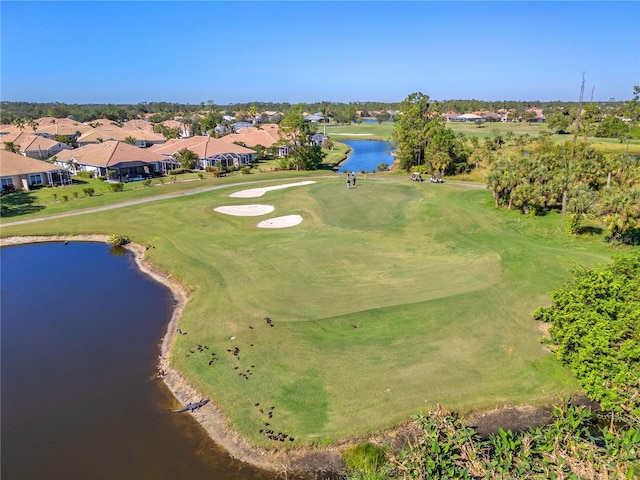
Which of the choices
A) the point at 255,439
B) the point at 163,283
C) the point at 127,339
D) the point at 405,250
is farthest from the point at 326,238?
the point at 255,439

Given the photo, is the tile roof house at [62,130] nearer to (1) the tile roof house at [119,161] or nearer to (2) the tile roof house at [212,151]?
(1) the tile roof house at [119,161]

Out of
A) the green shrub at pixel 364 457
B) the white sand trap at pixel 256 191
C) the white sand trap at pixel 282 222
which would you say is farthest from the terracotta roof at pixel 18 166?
the green shrub at pixel 364 457

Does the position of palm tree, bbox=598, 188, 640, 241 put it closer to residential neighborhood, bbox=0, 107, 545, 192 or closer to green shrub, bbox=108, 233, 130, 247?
green shrub, bbox=108, 233, 130, 247

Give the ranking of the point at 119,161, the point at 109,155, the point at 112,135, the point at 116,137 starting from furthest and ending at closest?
the point at 112,135, the point at 116,137, the point at 109,155, the point at 119,161

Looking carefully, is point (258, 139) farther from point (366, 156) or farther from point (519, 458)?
point (519, 458)

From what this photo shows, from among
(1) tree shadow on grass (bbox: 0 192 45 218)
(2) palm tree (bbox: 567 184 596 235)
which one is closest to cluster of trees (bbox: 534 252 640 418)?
(2) palm tree (bbox: 567 184 596 235)

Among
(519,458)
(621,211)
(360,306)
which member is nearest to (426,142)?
(621,211)
